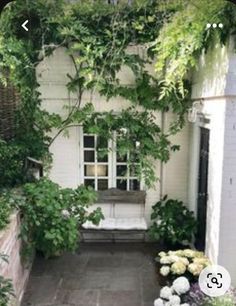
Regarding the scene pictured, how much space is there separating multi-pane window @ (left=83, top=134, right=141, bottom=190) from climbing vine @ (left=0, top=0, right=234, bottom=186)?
1.14ft

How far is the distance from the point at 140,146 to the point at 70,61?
1.63 m

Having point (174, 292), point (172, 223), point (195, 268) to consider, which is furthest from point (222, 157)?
point (172, 223)

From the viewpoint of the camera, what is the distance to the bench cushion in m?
5.53

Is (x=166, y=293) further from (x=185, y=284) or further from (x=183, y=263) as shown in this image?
(x=183, y=263)

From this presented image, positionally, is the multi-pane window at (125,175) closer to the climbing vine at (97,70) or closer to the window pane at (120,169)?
the window pane at (120,169)

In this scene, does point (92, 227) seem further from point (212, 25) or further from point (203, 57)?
point (212, 25)

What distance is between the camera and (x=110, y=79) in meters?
5.18

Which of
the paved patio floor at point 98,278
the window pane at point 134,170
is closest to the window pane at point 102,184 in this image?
the window pane at point 134,170

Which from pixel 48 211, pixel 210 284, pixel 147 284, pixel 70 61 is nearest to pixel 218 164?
pixel 210 284

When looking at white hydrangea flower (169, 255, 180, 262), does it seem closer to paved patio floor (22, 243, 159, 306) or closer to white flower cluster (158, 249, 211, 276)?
white flower cluster (158, 249, 211, 276)

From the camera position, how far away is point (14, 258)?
12.4ft

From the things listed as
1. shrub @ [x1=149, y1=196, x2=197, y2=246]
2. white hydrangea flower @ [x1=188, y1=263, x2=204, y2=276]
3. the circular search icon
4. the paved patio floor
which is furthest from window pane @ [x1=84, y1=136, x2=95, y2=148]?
the circular search icon

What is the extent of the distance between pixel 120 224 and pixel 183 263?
5.97ft

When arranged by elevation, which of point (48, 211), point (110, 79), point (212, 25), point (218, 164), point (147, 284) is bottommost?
point (147, 284)
